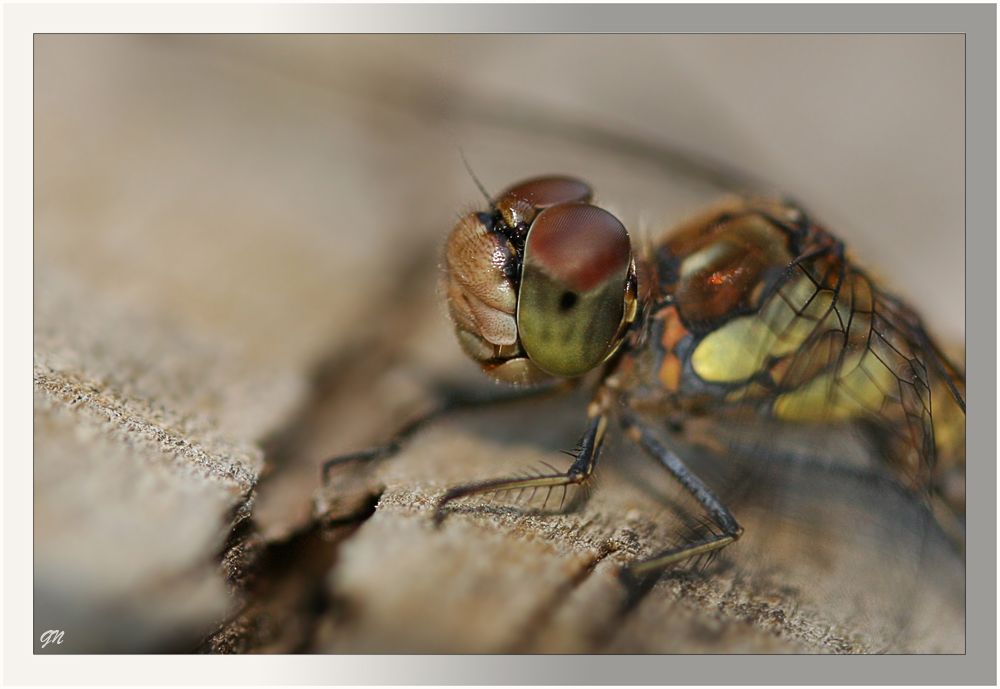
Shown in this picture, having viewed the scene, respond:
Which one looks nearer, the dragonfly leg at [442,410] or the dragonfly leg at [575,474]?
the dragonfly leg at [575,474]

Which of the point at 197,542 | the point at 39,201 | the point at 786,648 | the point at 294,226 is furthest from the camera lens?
the point at 294,226

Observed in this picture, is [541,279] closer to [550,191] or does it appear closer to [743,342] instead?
[550,191]

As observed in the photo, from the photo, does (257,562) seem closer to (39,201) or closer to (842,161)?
(39,201)

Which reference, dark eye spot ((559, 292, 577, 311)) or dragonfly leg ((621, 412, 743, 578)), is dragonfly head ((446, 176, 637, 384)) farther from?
dragonfly leg ((621, 412, 743, 578))

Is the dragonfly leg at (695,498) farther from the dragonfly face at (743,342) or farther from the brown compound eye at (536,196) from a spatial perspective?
the brown compound eye at (536,196)

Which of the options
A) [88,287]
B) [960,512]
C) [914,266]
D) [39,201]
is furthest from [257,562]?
[914,266]

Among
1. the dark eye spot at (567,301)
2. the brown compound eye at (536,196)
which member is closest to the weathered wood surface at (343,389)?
the brown compound eye at (536,196)

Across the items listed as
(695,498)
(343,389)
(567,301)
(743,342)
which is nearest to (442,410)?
(343,389)
